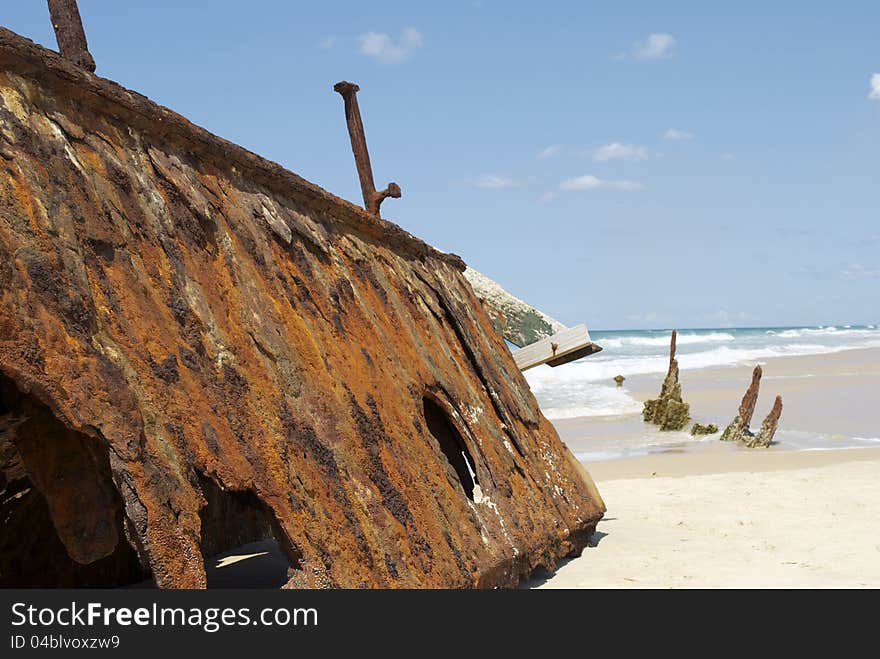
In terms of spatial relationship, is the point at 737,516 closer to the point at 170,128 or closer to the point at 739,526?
the point at 739,526

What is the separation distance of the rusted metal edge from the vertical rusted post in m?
0.52

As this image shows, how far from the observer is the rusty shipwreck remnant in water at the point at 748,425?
594 inches

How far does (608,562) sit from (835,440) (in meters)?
10.3

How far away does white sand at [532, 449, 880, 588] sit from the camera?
6234 millimetres

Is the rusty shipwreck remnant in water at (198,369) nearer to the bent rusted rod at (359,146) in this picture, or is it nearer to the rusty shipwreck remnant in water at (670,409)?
the bent rusted rod at (359,146)

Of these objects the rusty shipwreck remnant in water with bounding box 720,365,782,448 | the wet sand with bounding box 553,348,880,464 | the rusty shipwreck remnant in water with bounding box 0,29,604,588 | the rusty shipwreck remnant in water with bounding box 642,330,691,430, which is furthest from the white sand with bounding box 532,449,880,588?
the rusty shipwreck remnant in water with bounding box 642,330,691,430

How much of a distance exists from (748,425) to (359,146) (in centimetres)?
1090

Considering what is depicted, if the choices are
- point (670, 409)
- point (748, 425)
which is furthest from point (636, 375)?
point (748, 425)

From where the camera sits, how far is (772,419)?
15273 mm

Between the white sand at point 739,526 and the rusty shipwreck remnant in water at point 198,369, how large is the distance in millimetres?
1126

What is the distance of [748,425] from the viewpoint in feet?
52.5

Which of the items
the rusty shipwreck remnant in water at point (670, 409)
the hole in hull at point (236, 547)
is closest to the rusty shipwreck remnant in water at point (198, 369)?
the hole in hull at point (236, 547)

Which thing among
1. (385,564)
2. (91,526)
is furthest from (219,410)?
(385,564)

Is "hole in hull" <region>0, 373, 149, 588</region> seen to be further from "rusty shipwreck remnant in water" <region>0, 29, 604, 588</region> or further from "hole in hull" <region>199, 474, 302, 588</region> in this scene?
"hole in hull" <region>199, 474, 302, 588</region>
